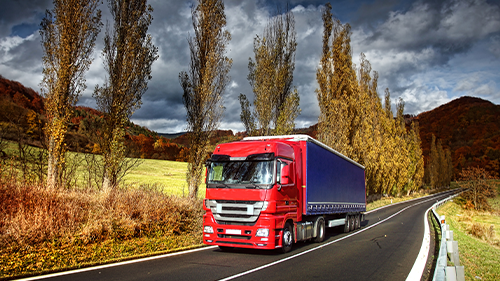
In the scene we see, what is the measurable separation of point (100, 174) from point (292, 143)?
31.7ft

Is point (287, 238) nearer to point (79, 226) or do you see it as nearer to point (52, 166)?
point (79, 226)

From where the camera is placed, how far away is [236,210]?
31.0 feet

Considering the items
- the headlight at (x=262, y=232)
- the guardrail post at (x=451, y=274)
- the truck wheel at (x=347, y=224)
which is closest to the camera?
the guardrail post at (x=451, y=274)

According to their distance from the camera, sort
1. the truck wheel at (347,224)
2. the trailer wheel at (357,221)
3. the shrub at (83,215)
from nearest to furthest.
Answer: the shrub at (83,215) < the truck wheel at (347,224) < the trailer wheel at (357,221)

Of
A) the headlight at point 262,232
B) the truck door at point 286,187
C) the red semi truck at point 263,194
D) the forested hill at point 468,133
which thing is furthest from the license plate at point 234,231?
the forested hill at point 468,133

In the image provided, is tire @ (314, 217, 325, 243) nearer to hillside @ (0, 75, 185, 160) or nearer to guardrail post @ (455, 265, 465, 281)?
guardrail post @ (455, 265, 465, 281)

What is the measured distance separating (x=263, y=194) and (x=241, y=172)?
1053 mm

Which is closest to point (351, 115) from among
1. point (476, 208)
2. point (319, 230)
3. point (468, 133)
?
point (319, 230)

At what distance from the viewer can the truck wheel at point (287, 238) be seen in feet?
32.6

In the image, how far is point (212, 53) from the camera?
17953 mm

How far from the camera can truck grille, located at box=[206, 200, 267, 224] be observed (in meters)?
9.24

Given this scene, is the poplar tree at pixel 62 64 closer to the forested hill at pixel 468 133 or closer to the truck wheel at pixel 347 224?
the truck wheel at pixel 347 224

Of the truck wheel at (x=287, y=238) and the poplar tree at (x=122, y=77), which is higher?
the poplar tree at (x=122, y=77)

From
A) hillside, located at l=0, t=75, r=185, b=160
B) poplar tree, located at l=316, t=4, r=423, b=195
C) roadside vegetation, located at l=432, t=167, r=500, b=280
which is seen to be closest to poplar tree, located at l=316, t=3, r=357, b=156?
poplar tree, located at l=316, t=4, r=423, b=195
